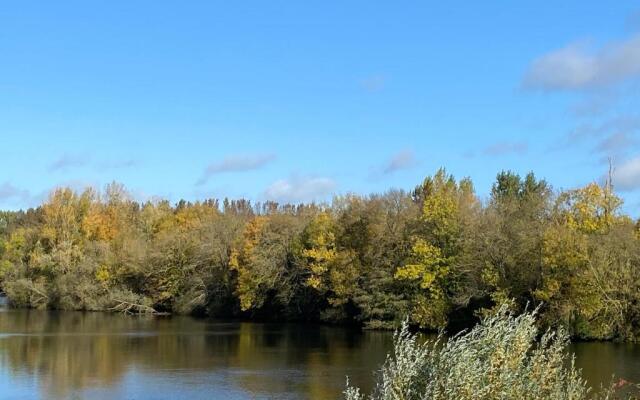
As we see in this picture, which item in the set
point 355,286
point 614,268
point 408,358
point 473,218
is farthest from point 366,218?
point 408,358

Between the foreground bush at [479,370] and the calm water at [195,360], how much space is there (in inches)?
628

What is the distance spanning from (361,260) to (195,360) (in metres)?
21.1

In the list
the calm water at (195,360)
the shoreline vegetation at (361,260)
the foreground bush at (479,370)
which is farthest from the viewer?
the shoreline vegetation at (361,260)

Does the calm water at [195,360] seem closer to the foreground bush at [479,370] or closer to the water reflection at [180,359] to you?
the water reflection at [180,359]

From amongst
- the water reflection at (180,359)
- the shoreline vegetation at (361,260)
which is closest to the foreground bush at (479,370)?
the water reflection at (180,359)

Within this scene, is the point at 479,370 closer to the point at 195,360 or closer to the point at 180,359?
the point at 195,360

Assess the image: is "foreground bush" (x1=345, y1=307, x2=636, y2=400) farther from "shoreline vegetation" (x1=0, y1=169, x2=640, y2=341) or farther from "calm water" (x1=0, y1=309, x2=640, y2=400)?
"shoreline vegetation" (x1=0, y1=169, x2=640, y2=341)

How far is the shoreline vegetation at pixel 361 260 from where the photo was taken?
132 ft

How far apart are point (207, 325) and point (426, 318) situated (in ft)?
59.2

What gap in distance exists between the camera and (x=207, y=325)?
182 feet

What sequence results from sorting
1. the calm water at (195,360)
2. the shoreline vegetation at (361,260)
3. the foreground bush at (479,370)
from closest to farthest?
the foreground bush at (479,370)
the calm water at (195,360)
the shoreline vegetation at (361,260)

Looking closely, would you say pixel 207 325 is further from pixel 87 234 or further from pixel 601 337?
pixel 601 337

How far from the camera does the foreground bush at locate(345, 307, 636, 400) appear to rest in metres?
8.10

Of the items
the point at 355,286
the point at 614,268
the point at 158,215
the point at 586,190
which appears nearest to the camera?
the point at 614,268
